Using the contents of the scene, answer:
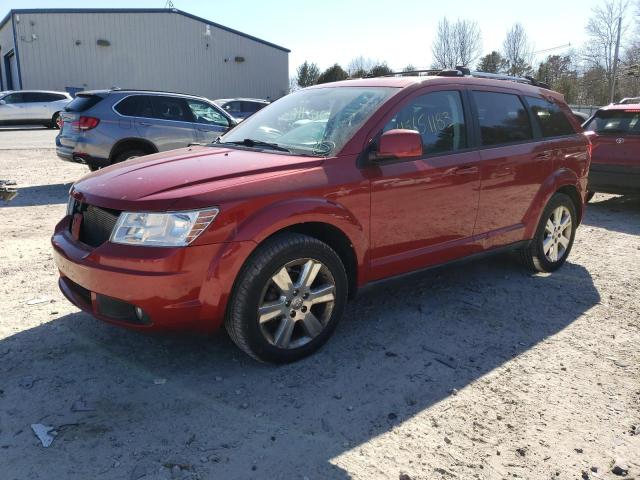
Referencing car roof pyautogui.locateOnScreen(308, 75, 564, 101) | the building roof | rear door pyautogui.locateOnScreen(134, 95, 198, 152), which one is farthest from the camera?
the building roof

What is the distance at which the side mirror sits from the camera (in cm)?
347

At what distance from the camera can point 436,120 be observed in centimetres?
412

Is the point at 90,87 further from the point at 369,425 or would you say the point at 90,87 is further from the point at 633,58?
the point at 633,58

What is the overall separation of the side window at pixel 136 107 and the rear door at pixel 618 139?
23.3 ft

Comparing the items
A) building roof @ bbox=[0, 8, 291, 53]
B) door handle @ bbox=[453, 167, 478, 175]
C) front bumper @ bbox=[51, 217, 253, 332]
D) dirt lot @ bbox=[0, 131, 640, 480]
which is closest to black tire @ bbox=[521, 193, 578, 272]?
dirt lot @ bbox=[0, 131, 640, 480]

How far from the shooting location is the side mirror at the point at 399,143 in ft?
11.4

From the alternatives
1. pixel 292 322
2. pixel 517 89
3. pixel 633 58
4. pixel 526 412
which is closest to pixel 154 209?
pixel 292 322

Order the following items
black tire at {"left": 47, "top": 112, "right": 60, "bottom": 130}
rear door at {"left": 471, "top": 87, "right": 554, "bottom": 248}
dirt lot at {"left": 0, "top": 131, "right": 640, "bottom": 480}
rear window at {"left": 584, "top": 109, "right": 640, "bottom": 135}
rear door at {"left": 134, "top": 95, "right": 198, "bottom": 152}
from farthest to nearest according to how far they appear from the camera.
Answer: black tire at {"left": 47, "top": 112, "right": 60, "bottom": 130} → rear door at {"left": 134, "top": 95, "right": 198, "bottom": 152} → rear window at {"left": 584, "top": 109, "right": 640, "bottom": 135} → rear door at {"left": 471, "top": 87, "right": 554, "bottom": 248} → dirt lot at {"left": 0, "top": 131, "right": 640, "bottom": 480}

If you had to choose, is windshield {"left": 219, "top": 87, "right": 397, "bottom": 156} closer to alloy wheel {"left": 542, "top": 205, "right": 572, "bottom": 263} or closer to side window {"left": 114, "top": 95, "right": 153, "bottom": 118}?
alloy wheel {"left": 542, "top": 205, "right": 572, "bottom": 263}

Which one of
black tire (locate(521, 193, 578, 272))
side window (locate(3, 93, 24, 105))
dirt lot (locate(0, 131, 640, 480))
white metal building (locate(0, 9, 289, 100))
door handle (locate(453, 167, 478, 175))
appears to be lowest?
dirt lot (locate(0, 131, 640, 480))

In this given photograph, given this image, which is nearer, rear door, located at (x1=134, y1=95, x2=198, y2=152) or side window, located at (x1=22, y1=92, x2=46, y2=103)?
rear door, located at (x1=134, y1=95, x2=198, y2=152)

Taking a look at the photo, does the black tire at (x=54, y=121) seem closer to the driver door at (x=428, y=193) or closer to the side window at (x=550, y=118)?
the side window at (x=550, y=118)

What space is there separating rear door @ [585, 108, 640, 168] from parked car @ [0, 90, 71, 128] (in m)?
21.9

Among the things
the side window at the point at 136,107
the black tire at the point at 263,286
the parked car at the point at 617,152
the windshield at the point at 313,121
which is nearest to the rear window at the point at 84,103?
the side window at the point at 136,107
